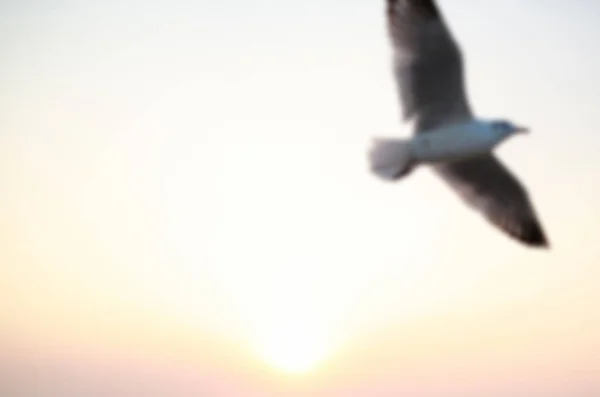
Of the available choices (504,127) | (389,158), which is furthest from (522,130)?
(389,158)

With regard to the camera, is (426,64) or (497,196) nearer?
(426,64)

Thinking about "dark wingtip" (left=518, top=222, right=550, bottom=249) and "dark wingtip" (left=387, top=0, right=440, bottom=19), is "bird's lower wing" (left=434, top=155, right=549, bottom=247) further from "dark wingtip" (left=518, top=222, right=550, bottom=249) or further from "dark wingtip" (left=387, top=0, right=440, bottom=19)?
"dark wingtip" (left=387, top=0, right=440, bottom=19)

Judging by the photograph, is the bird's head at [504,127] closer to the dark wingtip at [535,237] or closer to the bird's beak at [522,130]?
the bird's beak at [522,130]

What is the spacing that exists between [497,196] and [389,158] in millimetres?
1854

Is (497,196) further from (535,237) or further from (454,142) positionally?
(454,142)

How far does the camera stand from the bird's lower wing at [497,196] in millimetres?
11023

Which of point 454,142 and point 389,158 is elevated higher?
point 454,142

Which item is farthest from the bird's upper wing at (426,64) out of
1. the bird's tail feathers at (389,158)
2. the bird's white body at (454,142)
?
the bird's tail feathers at (389,158)

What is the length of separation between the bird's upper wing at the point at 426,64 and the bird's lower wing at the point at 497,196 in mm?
895

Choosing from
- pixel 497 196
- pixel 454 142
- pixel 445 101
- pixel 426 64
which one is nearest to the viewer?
pixel 426 64

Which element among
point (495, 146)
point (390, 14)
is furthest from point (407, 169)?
point (390, 14)

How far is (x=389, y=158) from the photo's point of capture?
397 inches

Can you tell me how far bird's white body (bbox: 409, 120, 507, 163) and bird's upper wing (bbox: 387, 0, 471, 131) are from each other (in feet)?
0.80

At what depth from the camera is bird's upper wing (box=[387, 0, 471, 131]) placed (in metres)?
9.89
